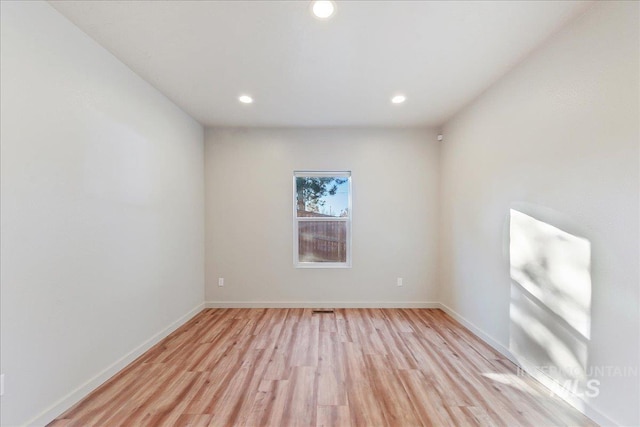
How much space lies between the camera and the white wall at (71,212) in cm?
143

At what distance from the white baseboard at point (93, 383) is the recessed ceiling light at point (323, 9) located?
3.07 m

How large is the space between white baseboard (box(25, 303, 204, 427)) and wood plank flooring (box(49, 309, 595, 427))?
2.0 inches

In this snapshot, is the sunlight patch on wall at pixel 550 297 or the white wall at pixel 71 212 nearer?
the white wall at pixel 71 212

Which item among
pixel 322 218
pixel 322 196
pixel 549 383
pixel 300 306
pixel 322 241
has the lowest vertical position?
pixel 300 306

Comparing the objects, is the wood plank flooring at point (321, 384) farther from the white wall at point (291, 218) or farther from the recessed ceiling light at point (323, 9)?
the recessed ceiling light at point (323, 9)

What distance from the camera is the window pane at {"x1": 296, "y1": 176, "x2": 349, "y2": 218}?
3889 mm

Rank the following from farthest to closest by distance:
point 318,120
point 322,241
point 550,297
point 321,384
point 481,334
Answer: point 322,241, point 318,120, point 481,334, point 321,384, point 550,297

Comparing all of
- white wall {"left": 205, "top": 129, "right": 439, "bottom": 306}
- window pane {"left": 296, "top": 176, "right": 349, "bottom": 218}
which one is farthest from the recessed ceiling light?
window pane {"left": 296, "top": 176, "right": 349, "bottom": 218}

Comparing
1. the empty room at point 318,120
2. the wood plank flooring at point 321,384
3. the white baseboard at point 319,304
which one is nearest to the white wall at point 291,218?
the white baseboard at point 319,304

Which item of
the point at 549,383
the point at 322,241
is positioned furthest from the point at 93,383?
the point at 549,383

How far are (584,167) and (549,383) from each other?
63.2 inches

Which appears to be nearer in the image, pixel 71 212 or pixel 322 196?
pixel 71 212

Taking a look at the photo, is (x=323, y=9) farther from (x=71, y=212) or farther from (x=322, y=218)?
(x=322, y=218)

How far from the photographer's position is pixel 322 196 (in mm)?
3918
